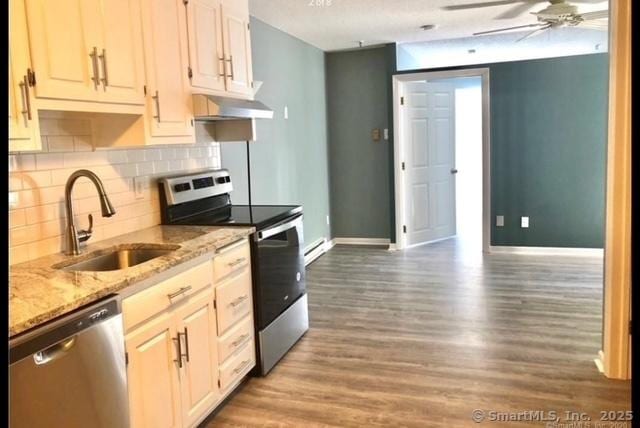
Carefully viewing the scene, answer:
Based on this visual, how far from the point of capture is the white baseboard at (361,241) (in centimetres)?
667

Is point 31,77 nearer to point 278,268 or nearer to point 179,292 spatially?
point 179,292

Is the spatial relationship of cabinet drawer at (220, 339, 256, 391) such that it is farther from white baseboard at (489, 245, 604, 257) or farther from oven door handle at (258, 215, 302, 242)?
white baseboard at (489, 245, 604, 257)

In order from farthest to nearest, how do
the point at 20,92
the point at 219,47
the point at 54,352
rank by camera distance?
1. the point at 219,47
2. the point at 20,92
3. the point at 54,352

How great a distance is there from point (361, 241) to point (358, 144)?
1.23 metres

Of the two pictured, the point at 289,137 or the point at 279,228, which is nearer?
the point at 279,228

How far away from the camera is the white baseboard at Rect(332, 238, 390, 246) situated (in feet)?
21.9

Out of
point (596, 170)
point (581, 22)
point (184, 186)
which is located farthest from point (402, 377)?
point (596, 170)

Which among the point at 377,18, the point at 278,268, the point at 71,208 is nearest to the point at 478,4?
the point at 377,18

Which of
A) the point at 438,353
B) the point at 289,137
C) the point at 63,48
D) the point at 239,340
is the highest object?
the point at 63,48

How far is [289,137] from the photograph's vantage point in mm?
5441

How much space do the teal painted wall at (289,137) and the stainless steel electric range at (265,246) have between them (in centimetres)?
67

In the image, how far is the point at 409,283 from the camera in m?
4.89

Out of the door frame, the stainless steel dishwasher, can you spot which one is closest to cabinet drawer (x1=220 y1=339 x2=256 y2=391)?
the stainless steel dishwasher

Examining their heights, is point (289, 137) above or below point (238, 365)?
above
